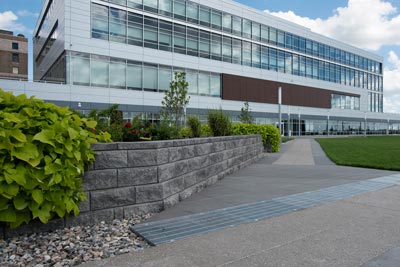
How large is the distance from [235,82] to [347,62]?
33.9m

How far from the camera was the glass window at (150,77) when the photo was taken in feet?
108

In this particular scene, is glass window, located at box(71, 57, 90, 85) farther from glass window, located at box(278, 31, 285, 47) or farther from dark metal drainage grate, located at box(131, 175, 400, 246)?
glass window, located at box(278, 31, 285, 47)

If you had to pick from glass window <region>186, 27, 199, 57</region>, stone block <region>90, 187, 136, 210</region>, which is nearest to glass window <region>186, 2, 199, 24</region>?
glass window <region>186, 27, 199, 57</region>

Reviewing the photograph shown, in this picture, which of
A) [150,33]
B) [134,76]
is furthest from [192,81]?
[134,76]

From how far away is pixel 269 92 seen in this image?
153ft

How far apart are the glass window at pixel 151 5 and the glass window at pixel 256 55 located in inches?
639

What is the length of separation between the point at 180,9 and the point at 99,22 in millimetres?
10132

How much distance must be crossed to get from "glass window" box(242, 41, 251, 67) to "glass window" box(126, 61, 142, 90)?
16.4 m

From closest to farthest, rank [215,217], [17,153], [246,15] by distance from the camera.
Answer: [17,153]
[215,217]
[246,15]

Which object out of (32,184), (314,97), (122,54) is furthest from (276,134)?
(314,97)

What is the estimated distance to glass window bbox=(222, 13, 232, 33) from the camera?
40406 millimetres

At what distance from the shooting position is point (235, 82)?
41688 mm

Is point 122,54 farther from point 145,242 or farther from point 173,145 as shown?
point 145,242

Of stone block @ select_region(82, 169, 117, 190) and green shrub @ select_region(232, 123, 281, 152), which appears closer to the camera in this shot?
stone block @ select_region(82, 169, 117, 190)
